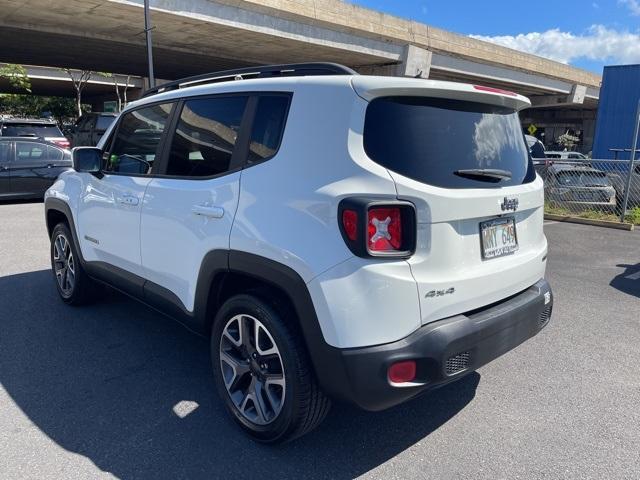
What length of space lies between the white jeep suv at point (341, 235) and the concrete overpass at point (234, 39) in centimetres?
1518

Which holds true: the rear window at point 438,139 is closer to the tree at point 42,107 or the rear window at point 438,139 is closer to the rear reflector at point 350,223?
the rear reflector at point 350,223

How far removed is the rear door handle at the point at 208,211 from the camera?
9.00 ft

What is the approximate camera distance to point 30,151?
11242mm

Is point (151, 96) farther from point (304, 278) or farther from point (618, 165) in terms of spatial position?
point (618, 165)

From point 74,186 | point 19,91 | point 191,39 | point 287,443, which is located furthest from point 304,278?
point 19,91

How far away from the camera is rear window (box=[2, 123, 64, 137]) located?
658 inches

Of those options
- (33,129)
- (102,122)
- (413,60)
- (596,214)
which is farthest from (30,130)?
(596,214)

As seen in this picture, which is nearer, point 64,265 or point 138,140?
point 138,140

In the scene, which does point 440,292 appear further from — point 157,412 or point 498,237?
point 157,412

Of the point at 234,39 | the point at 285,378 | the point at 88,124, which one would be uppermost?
the point at 234,39

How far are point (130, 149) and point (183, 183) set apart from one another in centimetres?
101

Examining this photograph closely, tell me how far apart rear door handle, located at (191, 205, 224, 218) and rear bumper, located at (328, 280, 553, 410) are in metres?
1.04

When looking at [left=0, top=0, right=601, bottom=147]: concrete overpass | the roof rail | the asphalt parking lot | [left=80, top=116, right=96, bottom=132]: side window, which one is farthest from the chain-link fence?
[left=80, top=116, right=96, bottom=132]: side window

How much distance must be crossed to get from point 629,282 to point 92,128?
17.3 metres
